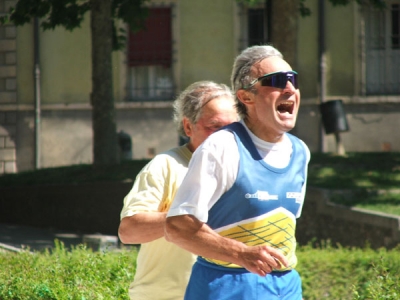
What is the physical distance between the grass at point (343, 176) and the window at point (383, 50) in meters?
5.30

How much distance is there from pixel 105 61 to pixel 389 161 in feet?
17.0

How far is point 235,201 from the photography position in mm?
3145

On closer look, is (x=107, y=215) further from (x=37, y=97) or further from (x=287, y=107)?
(x=287, y=107)

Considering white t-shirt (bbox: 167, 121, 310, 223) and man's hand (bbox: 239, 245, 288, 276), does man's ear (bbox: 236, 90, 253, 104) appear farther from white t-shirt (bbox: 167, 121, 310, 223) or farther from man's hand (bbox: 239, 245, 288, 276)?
man's hand (bbox: 239, 245, 288, 276)

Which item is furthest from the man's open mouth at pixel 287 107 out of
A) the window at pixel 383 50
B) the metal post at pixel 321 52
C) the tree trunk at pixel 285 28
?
the window at pixel 383 50

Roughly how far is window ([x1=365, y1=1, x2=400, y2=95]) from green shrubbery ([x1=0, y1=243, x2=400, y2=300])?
13086 mm

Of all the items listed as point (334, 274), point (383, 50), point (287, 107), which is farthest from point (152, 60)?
point (287, 107)

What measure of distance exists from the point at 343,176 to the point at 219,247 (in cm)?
1042

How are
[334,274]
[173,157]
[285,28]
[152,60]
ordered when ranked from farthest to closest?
[152,60], [285,28], [334,274], [173,157]

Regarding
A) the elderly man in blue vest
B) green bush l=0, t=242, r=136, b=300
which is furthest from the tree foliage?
the elderly man in blue vest

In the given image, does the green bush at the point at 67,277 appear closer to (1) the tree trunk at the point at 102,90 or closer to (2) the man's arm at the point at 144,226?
(2) the man's arm at the point at 144,226

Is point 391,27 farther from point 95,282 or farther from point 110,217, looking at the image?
point 95,282

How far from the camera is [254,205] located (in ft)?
10.3

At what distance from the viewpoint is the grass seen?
1202 centimetres
